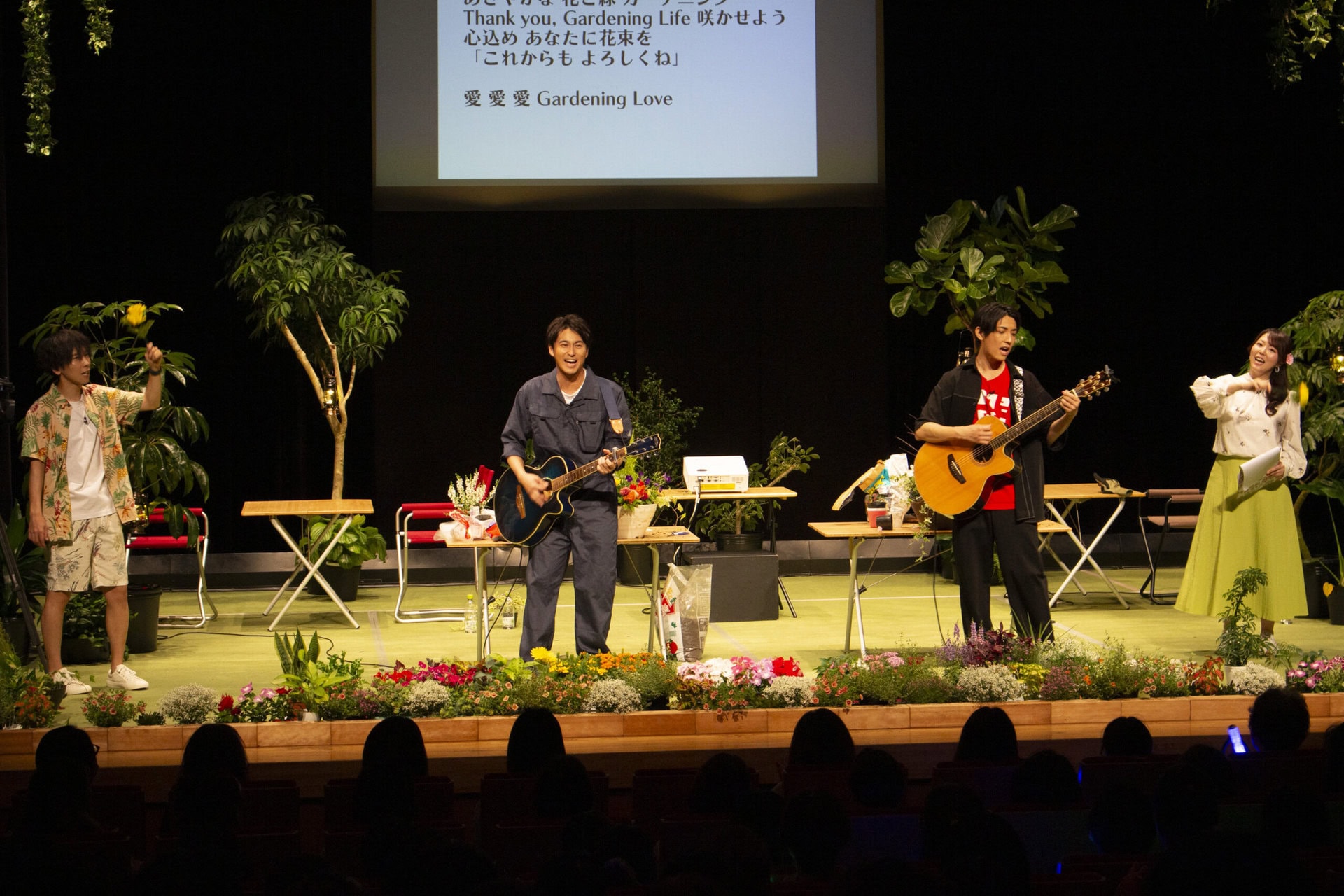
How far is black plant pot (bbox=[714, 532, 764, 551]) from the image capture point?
26.2 ft

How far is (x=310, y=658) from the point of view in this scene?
15.5ft

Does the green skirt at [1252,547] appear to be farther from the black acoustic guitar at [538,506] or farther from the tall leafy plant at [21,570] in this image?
the tall leafy plant at [21,570]

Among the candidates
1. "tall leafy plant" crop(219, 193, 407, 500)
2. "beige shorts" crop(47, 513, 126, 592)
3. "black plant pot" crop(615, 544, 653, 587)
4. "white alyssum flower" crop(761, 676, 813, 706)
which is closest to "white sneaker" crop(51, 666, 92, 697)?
"beige shorts" crop(47, 513, 126, 592)

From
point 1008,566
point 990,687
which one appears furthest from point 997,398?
Answer: point 990,687

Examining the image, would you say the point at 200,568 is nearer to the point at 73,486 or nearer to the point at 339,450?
the point at 339,450

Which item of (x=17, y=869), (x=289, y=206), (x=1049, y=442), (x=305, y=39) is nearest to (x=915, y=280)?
(x=1049, y=442)

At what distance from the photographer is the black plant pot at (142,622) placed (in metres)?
6.45

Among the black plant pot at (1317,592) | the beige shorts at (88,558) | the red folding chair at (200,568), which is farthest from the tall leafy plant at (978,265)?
the beige shorts at (88,558)

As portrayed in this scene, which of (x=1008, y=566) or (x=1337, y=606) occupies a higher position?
(x=1008, y=566)

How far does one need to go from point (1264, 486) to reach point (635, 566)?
398 centimetres

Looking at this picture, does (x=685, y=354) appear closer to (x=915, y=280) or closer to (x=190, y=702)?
(x=915, y=280)

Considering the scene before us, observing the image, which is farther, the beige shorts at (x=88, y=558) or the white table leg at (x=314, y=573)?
the white table leg at (x=314, y=573)

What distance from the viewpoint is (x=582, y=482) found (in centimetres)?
546

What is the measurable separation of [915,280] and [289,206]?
3.76 meters
